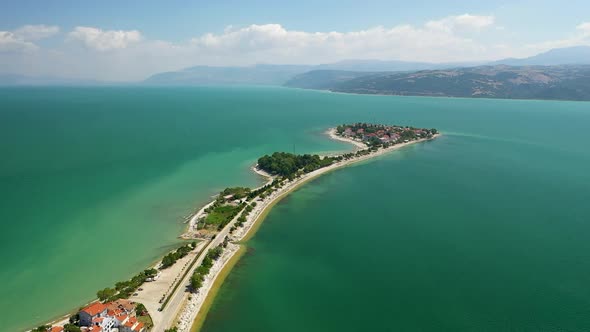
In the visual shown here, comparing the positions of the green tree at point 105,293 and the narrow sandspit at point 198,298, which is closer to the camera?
the narrow sandspit at point 198,298

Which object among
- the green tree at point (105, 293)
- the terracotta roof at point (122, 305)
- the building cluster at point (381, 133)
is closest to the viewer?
the terracotta roof at point (122, 305)

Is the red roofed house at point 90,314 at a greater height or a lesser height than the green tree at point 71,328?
greater

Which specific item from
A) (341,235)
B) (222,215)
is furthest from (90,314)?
(341,235)

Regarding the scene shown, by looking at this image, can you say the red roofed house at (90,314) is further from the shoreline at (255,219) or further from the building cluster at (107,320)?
the shoreline at (255,219)

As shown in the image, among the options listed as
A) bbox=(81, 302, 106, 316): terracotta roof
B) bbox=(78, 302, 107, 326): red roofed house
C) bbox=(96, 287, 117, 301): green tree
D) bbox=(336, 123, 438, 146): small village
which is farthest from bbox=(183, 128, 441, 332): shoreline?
bbox=(336, 123, 438, 146): small village

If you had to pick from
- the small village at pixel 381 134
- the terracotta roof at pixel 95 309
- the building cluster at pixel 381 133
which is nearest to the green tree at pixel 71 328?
the terracotta roof at pixel 95 309

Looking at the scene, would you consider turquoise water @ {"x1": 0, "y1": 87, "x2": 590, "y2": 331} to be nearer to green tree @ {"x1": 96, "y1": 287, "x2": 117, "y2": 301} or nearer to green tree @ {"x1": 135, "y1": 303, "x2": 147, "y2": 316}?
green tree @ {"x1": 96, "y1": 287, "x2": 117, "y2": 301}

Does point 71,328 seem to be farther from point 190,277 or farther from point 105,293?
point 190,277
